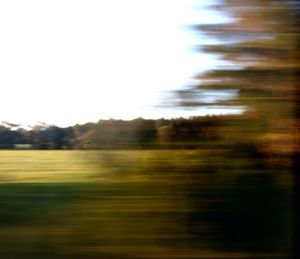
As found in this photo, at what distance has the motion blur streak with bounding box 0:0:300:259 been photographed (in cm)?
572

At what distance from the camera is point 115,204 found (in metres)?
5.97

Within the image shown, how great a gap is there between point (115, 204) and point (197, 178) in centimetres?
85

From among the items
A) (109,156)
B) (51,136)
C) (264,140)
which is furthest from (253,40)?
(51,136)

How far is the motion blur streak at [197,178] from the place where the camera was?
18.8 ft

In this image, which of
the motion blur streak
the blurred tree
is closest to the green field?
the motion blur streak

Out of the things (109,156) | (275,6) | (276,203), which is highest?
(275,6)

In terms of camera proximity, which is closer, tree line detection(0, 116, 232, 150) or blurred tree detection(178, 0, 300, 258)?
blurred tree detection(178, 0, 300, 258)

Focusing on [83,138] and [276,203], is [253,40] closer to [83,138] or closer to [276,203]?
[276,203]

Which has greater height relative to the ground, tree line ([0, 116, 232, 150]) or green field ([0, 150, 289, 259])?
tree line ([0, 116, 232, 150])

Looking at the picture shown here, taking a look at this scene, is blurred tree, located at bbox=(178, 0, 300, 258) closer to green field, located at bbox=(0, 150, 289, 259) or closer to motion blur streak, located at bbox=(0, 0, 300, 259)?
motion blur streak, located at bbox=(0, 0, 300, 259)

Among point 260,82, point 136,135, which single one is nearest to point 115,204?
point 136,135

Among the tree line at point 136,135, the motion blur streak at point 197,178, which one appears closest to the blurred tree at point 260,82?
the motion blur streak at point 197,178

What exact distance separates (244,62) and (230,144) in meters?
0.80

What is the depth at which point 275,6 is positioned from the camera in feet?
18.9
